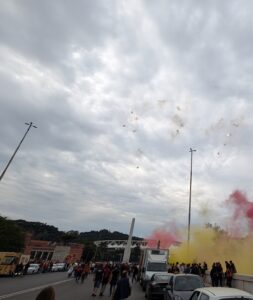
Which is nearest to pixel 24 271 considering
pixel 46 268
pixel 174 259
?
pixel 46 268

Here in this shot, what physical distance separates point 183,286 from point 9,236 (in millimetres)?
64879

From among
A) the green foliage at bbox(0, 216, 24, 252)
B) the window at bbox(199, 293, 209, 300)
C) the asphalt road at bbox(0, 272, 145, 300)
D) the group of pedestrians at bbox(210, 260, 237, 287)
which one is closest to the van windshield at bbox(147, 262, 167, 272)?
the asphalt road at bbox(0, 272, 145, 300)

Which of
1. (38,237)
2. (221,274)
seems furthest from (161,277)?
(38,237)

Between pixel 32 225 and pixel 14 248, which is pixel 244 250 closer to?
pixel 14 248

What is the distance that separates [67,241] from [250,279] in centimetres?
11659

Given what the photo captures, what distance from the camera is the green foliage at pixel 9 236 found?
67.7m

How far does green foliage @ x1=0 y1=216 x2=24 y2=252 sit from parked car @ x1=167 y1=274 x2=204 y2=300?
63.0m

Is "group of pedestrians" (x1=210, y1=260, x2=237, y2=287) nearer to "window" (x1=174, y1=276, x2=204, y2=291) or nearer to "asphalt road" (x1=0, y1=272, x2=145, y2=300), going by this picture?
"asphalt road" (x1=0, y1=272, x2=145, y2=300)

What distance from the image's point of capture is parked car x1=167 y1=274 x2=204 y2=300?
37.2 ft

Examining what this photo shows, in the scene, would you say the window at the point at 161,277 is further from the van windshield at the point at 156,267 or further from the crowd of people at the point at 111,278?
the van windshield at the point at 156,267

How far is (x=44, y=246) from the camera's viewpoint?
4281 inches

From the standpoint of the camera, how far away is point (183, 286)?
11.9 metres

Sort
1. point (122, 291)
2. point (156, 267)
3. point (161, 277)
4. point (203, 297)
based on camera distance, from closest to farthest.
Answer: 1. point (203, 297)
2. point (122, 291)
3. point (161, 277)
4. point (156, 267)

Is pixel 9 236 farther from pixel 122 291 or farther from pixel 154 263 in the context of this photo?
pixel 122 291
